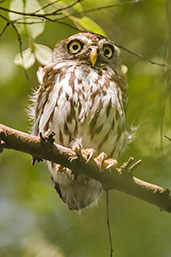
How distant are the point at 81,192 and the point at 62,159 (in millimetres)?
1179

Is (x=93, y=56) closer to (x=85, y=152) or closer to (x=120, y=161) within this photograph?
(x=85, y=152)

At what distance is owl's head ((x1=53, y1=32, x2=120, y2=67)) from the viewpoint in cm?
431

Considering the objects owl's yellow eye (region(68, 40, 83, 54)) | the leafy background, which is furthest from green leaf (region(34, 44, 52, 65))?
owl's yellow eye (region(68, 40, 83, 54))

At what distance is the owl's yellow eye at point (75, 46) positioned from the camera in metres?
4.41

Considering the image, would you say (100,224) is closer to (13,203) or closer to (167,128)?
(167,128)

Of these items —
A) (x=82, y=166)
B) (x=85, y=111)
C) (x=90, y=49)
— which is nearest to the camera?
(x=82, y=166)

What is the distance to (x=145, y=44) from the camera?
5.56 meters

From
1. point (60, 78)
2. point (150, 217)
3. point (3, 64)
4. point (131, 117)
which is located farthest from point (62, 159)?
point (3, 64)

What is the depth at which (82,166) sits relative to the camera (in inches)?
133

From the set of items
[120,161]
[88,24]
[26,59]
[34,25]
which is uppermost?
[88,24]

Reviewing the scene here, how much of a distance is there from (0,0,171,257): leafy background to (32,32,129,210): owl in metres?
0.22

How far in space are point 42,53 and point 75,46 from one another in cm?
67

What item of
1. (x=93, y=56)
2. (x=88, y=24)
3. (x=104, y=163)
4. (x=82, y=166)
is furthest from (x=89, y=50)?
(x=82, y=166)

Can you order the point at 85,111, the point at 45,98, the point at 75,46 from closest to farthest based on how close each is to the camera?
the point at 85,111
the point at 45,98
the point at 75,46
